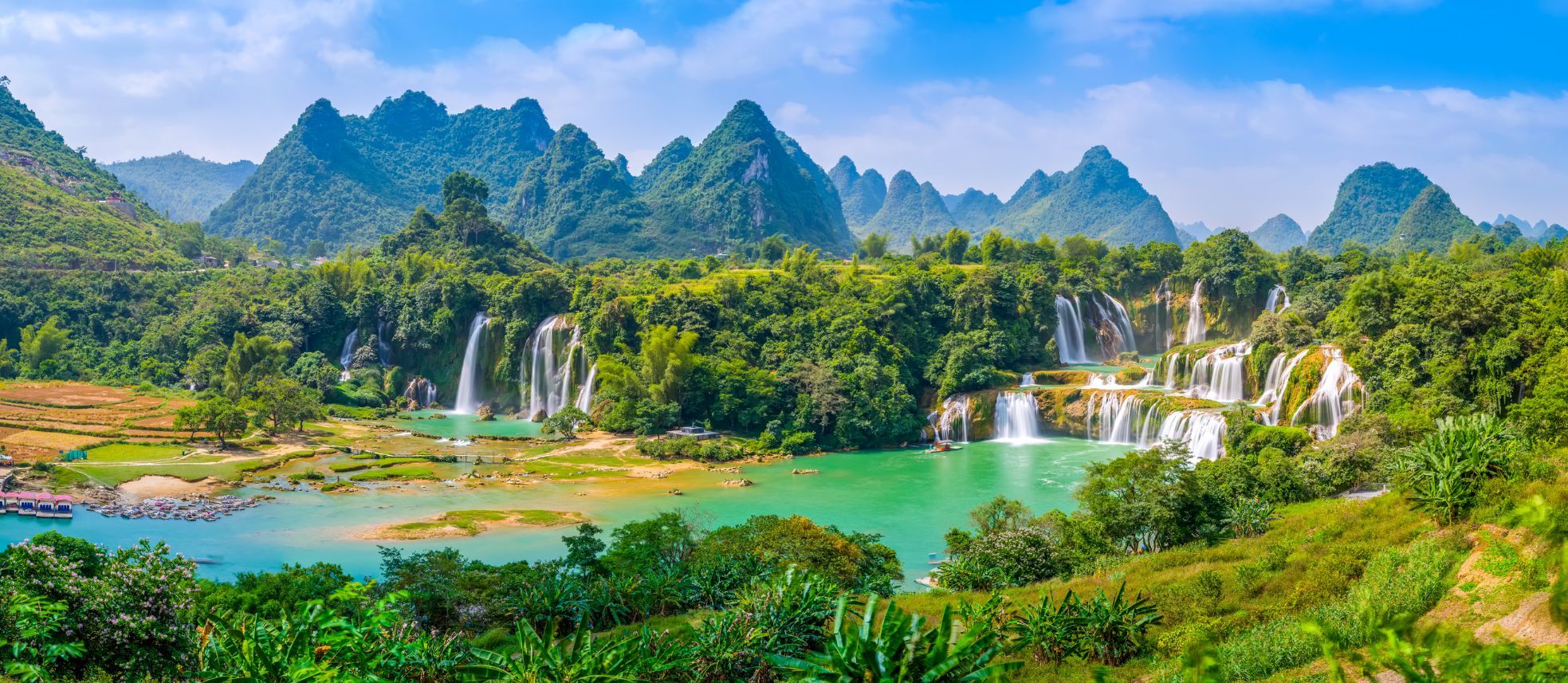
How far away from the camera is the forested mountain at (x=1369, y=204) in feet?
324

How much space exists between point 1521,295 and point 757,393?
75.6 ft

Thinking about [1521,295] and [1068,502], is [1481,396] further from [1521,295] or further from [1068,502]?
[1068,502]

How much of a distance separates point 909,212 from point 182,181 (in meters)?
125

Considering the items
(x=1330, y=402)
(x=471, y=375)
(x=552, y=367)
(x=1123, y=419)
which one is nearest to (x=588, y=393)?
(x=552, y=367)

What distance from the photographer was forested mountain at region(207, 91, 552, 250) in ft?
326

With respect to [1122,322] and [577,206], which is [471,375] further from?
[577,206]

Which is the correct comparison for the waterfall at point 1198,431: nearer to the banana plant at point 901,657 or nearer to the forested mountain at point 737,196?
the banana plant at point 901,657

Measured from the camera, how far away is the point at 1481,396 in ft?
73.9

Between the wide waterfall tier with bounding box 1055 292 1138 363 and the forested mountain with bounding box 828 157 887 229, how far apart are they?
105 m

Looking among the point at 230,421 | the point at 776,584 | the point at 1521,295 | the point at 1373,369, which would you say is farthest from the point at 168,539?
the point at 1521,295

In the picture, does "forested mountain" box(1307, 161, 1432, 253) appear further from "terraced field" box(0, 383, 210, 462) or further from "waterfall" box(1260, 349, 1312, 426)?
"terraced field" box(0, 383, 210, 462)

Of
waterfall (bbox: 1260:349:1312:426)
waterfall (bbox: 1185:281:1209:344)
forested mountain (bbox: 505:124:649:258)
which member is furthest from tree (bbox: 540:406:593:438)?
forested mountain (bbox: 505:124:649:258)

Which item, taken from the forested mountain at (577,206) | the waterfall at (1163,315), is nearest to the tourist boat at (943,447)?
the waterfall at (1163,315)

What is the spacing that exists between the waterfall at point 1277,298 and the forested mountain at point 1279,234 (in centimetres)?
11839
